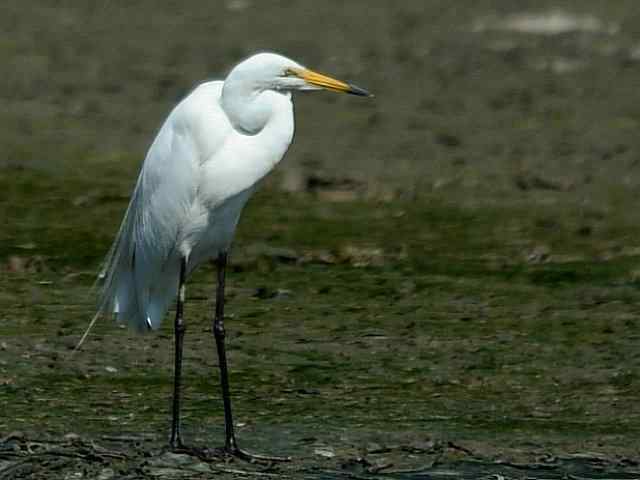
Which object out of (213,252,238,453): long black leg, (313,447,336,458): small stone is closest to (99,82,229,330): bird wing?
(213,252,238,453): long black leg

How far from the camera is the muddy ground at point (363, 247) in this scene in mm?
6953

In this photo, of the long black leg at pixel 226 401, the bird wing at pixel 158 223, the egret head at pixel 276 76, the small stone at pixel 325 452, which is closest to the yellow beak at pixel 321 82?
the egret head at pixel 276 76

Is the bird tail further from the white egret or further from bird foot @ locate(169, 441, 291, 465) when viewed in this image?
bird foot @ locate(169, 441, 291, 465)

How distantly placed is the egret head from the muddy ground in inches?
50.0

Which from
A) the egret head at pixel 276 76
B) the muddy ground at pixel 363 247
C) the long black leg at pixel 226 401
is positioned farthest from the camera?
the muddy ground at pixel 363 247

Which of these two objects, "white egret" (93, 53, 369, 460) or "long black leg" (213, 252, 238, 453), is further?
"long black leg" (213, 252, 238, 453)

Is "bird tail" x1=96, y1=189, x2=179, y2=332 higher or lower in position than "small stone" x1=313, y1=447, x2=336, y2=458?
higher

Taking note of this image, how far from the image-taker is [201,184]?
6695 millimetres

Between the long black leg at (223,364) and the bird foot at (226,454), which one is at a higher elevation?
the long black leg at (223,364)

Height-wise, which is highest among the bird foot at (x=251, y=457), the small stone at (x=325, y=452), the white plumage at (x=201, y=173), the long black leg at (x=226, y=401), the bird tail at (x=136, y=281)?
the white plumage at (x=201, y=173)

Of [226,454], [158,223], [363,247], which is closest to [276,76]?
[158,223]

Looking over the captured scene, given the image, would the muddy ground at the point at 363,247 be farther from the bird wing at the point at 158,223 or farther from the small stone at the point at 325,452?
the bird wing at the point at 158,223

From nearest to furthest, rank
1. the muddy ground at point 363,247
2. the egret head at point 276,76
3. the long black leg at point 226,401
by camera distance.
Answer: the egret head at point 276,76 → the long black leg at point 226,401 → the muddy ground at point 363,247

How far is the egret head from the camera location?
6422 millimetres
